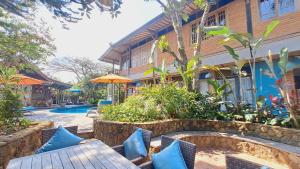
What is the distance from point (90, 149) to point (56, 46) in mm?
15715

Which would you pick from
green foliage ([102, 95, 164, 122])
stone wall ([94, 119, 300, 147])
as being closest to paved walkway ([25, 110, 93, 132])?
green foliage ([102, 95, 164, 122])

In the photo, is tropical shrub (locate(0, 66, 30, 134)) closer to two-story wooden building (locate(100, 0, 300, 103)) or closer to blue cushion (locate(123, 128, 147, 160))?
blue cushion (locate(123, 128, 147, 160))

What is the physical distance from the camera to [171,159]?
2.71 m

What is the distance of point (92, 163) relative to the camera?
2.56 m

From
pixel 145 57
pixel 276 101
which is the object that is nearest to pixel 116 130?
pixel 276 101

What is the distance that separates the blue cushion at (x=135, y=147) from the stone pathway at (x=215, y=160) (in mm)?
1857

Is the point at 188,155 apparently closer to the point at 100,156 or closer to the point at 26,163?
the point at 100,156

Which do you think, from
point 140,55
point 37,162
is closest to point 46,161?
point 37,162

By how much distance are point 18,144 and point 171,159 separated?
3523 mm

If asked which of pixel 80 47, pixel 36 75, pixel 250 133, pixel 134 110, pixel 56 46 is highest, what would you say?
pixel 80 47

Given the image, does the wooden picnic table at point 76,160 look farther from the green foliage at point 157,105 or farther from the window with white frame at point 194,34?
the window with white frame at point 194,34

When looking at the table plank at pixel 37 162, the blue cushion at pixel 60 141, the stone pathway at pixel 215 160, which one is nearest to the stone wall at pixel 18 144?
the blue cushion at pixel 60 141

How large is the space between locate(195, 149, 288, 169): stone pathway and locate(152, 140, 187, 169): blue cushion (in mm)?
2079

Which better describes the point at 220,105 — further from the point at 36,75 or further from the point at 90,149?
the point at 36,75
